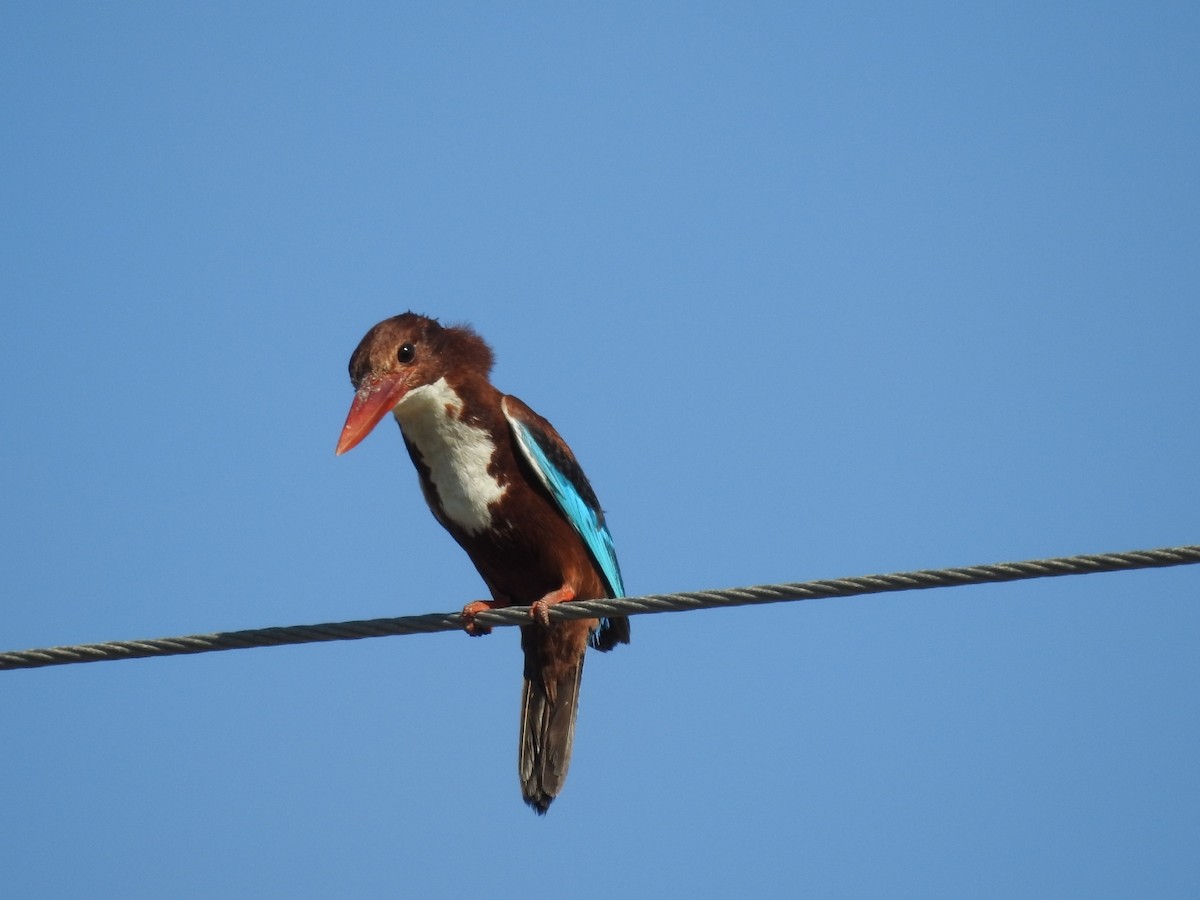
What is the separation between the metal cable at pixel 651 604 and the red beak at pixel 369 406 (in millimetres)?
859

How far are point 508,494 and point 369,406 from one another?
0.56 metres

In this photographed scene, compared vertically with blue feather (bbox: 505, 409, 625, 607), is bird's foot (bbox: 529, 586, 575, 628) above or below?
below

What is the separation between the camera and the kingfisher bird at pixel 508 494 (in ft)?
16.5

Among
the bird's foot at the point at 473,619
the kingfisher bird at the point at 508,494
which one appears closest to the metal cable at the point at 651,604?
the bird's foot at the point at 473,619

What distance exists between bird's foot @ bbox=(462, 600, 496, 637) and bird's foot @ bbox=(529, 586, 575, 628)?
6.1 inches

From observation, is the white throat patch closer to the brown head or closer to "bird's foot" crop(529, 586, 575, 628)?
the brown head

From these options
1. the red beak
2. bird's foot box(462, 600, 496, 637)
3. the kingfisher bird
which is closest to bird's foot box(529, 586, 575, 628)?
the kingfisher bird

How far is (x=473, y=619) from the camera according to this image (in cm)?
458

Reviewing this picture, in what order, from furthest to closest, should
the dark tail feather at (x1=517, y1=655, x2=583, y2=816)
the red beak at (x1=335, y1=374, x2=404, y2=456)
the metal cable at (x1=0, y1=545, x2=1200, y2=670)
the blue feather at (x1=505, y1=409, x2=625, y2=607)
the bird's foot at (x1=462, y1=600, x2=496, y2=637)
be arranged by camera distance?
the dark tail feather at (x1=517, y1=655, x2=583, y2=816) < the blue feather at (x1=505, y1=409, x2=625, y2=607) < the red beak at (x1=335, y1=374, x2=404, y2=456) < the bird's foot at (x1=462, y1=600, x2=496, y2=637) < the metal cable at (x1=0, y1=545, x2=1200, y2=670)

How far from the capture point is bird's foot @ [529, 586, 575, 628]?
180 inches

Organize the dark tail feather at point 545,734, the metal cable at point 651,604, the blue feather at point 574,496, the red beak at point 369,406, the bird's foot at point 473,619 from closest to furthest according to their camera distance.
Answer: the metal cable at point 651,604 < the bird's foot at point 473,619 < the red beak at point 369,406 < the blue feather at point 574,496 < the dark tail feather at point 545,734

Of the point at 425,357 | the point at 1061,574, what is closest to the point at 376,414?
the point at 425,357

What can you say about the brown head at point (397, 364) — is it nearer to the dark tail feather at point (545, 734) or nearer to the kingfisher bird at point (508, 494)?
the kingfisher bird at point (508, 494)

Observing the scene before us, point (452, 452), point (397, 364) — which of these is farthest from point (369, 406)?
point (452, 452)
